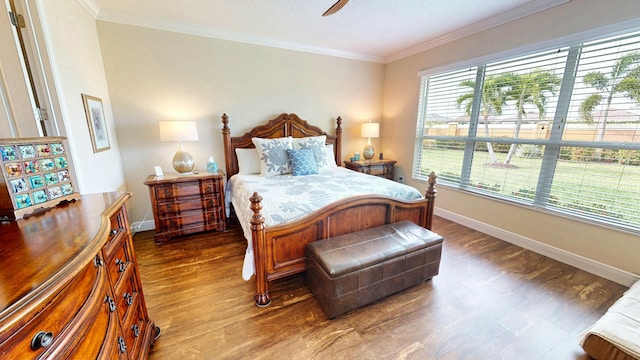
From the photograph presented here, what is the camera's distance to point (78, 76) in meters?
2.10

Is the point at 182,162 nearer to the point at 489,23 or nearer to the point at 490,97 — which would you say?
the point at 490,97

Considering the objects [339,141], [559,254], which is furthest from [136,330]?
[559,254]

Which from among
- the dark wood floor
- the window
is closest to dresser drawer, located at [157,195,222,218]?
the dark wood floor

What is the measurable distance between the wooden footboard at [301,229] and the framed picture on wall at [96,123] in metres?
1.77

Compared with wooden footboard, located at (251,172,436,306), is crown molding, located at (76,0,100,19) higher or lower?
higher

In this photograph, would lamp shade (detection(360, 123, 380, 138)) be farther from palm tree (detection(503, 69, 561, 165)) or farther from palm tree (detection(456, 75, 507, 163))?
palm tree (detection(503, 69, 561, 165))

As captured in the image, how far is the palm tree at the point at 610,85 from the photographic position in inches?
78.7

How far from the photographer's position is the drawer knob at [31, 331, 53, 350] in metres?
0.58

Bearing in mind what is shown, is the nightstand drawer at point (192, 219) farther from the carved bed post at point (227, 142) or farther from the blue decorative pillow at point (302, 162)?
the blue decorative pillow at point (302, 162)

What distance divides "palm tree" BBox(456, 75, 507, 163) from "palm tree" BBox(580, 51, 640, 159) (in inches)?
28.1

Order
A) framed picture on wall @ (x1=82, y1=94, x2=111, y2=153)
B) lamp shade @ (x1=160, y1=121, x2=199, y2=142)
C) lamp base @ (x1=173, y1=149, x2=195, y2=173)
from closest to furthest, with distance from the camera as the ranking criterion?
framed picture on wall @ (x1=82, y1=94, x2=111, y2=153)
lamp shade @ (x1=160, y1=121, x2=199, y2=142)
lamp base @ (x1=173, y1=149, x2=195, y2=173)

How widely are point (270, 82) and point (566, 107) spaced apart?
3.43 metres

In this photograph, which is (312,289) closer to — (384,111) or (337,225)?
(337,225)

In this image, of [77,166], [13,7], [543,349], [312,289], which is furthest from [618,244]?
[13,7]
